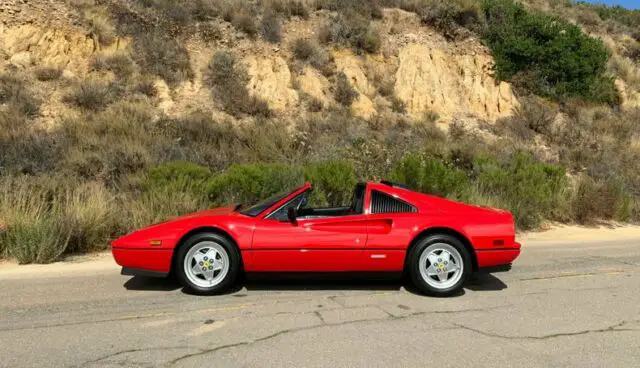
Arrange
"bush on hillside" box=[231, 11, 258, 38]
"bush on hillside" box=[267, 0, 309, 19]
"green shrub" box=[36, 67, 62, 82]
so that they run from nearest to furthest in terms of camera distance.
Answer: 1. "green shrub" box=[36, 67, 62, 82]
2. "bush on hillside" box=[231, 11, 258, 38]
3. "bush on hillside" box=[267, 0, 309, 19]

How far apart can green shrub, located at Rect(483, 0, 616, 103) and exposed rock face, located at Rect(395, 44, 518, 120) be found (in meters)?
1.16

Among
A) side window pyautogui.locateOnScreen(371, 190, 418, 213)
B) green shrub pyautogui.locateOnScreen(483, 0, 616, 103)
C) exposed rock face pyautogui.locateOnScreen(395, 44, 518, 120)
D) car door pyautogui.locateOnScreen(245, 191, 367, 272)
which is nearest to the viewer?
car door pyautogui.locateOnScreen(245, 191, 367, 272)

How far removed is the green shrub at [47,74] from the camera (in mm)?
18781

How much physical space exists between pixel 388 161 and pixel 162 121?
297 inches

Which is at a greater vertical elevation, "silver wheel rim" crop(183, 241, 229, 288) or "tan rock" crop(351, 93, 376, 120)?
"tan rock" crop(351, 93, 376, 120)

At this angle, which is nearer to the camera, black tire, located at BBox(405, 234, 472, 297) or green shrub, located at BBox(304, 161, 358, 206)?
black tire, located at BBox(405, 234, 472, 297)

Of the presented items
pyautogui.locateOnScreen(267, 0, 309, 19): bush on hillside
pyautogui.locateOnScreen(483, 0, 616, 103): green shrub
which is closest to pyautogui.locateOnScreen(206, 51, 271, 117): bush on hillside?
pyautogui.locateOnScreen(267, 0, 309, 19): bush on hillside

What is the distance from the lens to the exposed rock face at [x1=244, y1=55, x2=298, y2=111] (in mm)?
20594

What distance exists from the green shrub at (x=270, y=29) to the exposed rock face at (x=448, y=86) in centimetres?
554

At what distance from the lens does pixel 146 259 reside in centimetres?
588

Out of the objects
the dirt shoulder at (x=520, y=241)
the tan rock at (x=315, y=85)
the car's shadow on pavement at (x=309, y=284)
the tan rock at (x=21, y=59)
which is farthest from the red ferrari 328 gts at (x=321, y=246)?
the tan rock at (x=21, y=59)

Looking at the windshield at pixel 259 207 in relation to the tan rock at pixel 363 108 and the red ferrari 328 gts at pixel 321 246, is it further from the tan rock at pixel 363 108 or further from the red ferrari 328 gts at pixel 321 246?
the tan rock at pixel 363 108

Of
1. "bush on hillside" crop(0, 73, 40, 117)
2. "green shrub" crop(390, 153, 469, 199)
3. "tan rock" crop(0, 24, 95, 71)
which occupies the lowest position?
"green shrub" crop(390, 153, 469, 199)

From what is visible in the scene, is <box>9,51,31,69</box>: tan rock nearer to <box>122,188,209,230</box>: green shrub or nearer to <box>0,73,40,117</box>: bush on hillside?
<box>0,73,40,117</box>: bush on hillside
